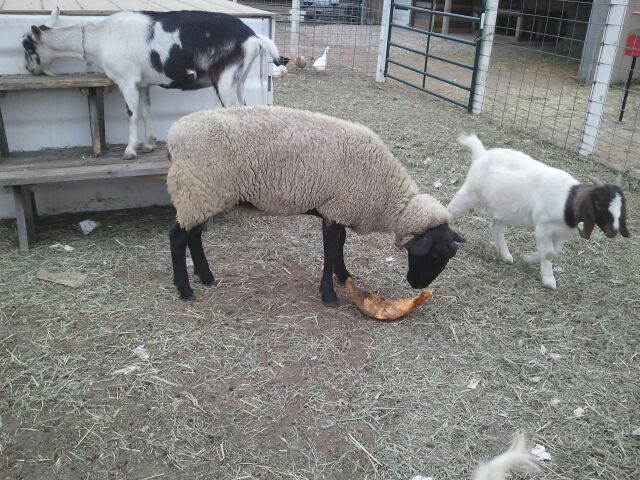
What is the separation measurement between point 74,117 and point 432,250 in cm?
321

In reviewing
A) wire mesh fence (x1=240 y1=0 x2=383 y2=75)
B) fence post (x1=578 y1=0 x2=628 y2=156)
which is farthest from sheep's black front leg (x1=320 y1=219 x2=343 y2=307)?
wire mesh fence (x1=240 y1=0 x2=383 y2=75)

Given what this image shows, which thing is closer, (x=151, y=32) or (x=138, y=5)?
(x=151, y=32)

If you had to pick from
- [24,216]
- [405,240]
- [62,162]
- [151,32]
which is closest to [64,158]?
[62,162]

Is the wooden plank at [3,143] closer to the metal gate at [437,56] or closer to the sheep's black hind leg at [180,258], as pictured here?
the sheep's black hind leg at [180,258]

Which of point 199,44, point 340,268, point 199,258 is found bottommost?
point 340,268

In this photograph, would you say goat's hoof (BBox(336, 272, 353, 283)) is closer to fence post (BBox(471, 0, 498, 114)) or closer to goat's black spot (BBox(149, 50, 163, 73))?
goat's black spot (BBox(149, 50, 163, 73))

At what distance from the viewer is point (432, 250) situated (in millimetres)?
3635

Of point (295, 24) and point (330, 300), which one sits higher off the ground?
Answer: point (295, 24)

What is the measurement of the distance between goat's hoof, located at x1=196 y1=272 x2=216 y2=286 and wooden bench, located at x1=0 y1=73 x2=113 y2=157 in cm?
154

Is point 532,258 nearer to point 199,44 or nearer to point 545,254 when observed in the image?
point 545,254

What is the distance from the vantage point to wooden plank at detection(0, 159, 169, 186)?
4202mm

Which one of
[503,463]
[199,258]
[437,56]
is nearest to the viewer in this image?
[503,463]

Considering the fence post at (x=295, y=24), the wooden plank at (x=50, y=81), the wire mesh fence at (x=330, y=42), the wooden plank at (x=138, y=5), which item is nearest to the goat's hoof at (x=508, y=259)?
the wooden plank at (x=50, y=81)

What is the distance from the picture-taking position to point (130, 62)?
444 centimetres
